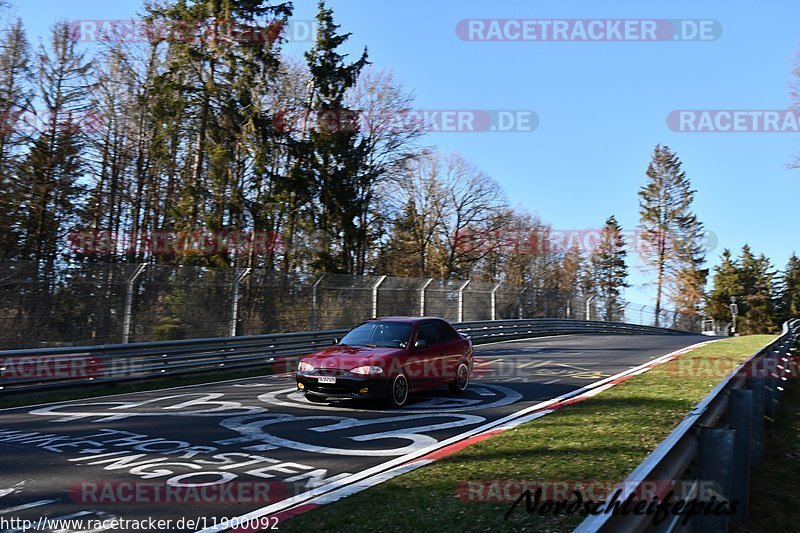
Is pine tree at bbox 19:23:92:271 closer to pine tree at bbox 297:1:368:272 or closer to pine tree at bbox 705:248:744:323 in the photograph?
pine tree at bbox 297:1:368:272

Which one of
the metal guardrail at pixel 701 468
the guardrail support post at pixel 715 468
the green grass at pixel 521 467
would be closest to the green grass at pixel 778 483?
the metal guardrail at pixel 701 468

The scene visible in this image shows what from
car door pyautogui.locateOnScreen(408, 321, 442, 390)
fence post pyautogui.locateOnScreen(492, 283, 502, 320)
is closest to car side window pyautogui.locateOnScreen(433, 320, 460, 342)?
car door pyautogui.locateOnScreen(408, 321, 442, 390)

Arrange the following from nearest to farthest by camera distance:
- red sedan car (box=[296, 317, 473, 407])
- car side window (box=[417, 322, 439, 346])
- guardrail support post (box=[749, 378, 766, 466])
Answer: guardrail support post (box=[749, 378, 766, 466])
red sedan car (box=[296, 317, 473, 407])
car side window (box=[417, 322, 439, 346])

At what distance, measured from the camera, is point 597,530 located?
2.91 m

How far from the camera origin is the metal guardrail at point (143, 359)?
11.7 m

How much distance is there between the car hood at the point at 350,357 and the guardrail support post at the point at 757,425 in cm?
519

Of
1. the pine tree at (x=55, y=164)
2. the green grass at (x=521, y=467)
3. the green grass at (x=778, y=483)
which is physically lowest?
the green grass at (x=778, y=483)

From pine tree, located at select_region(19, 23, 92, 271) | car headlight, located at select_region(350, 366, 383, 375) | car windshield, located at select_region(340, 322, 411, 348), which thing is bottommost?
car headlight, located at select_region(350, 366, 383, 375)

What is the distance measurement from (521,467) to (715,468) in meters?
1.81

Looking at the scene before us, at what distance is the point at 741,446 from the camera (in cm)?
664

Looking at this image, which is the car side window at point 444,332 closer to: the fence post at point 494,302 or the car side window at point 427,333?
the car side window at point 427,333

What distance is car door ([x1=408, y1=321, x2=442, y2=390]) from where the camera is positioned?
36.9ft

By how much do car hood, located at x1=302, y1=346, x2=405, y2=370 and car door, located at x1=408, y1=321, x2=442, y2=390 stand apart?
17.1 inches

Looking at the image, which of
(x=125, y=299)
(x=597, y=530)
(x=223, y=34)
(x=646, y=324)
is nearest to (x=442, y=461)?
(x=597, y=530)
